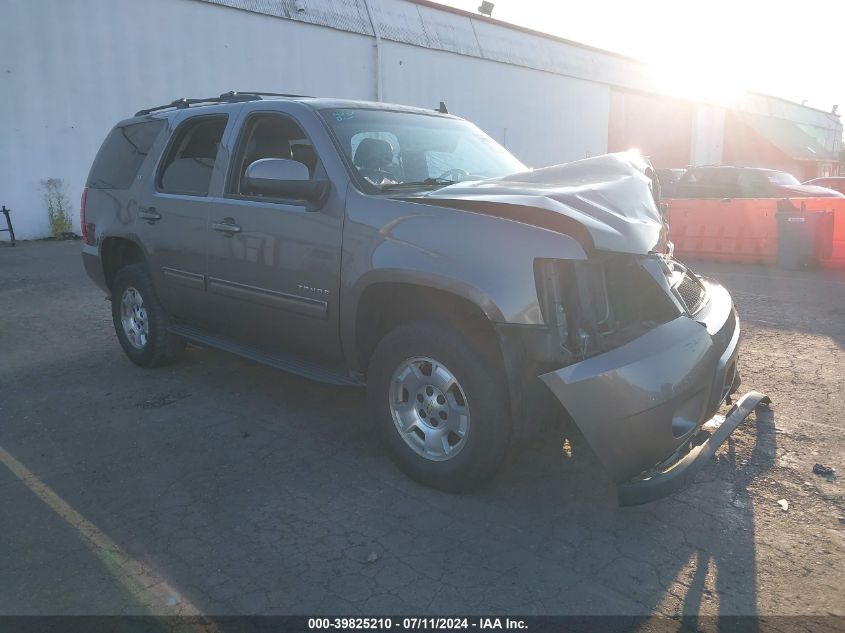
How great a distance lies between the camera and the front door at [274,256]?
3643mm

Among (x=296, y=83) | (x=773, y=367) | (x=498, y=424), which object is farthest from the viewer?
(x=296, y=83)

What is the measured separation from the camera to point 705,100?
35.6m

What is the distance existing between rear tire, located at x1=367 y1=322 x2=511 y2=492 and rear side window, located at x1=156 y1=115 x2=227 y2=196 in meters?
2.06

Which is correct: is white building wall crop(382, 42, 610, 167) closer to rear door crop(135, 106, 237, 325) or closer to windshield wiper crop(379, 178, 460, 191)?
rear door crop(135, 106, 237, 325)

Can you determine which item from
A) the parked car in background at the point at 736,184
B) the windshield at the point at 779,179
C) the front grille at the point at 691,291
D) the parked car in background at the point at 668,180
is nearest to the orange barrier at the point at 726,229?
the parked car in background at the point at 668,180

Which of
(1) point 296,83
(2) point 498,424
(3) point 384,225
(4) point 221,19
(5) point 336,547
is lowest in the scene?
(5) point 336,547

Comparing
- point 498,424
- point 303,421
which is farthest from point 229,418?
point 498,424

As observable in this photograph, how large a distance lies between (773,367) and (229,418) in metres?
4.15

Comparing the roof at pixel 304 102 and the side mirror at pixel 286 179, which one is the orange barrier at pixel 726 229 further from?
the side mirror at pixel 286 179

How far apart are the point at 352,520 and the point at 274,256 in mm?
1636

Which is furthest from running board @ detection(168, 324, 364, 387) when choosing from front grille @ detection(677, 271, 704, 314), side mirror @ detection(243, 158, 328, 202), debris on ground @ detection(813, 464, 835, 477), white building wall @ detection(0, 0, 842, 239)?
white building wall @ detection(0, 0, 842, 239)

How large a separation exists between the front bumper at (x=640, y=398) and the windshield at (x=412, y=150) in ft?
Result: 5.18

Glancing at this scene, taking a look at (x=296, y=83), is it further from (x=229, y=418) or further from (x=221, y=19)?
(x=229, y=418)

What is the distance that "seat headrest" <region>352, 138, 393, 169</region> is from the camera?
376 centimetres
